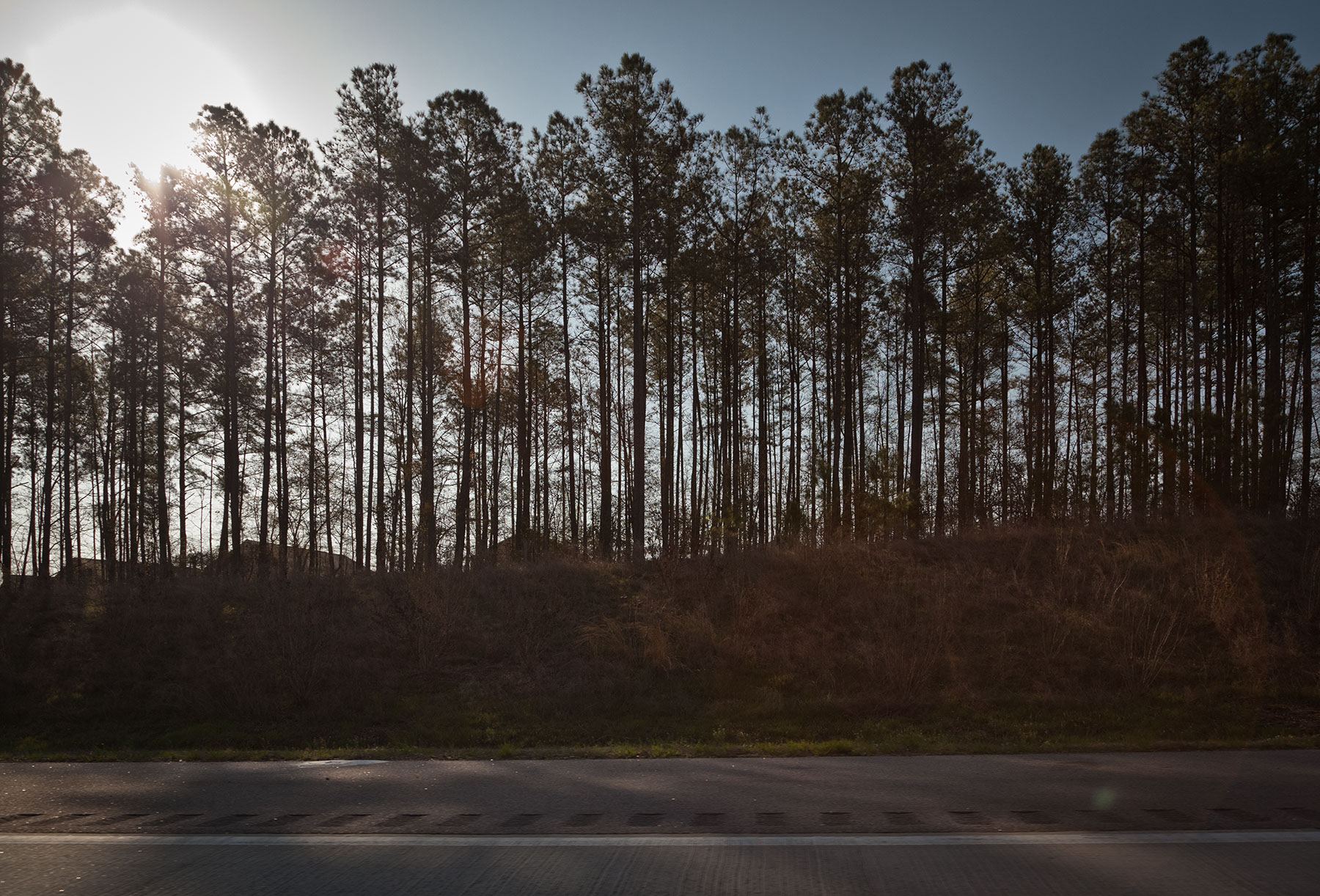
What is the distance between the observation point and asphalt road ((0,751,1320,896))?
471 cm

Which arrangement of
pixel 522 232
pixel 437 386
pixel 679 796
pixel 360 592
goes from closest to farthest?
pixel 679 796
pixel 360 592
pixel 522 232
pixel 437 386

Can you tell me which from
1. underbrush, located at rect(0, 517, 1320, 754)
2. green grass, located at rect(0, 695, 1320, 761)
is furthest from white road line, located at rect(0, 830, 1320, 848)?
underbrush, located at rect(0, 517, 1320, 754)

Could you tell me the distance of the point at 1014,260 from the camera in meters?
29.7

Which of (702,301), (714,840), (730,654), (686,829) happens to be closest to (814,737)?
(730,654)

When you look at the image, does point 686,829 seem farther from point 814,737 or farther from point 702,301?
point 702,301

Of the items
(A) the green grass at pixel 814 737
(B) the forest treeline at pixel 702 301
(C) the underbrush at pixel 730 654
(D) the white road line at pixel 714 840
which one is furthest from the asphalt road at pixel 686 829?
(B) the forest treeline at pixel 702 301

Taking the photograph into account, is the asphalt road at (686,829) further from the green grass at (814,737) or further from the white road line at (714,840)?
the green grass at (814,737)

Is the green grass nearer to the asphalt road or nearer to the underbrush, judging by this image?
the underbrush

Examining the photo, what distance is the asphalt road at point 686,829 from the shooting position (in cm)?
471

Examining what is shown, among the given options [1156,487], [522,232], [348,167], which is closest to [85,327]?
[348,167]

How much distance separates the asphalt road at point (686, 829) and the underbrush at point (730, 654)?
8.25 ft

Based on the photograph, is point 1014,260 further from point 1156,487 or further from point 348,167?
point 348,167

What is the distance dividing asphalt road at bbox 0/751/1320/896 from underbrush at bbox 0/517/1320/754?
252 centimetres

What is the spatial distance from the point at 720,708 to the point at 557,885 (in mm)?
8972
